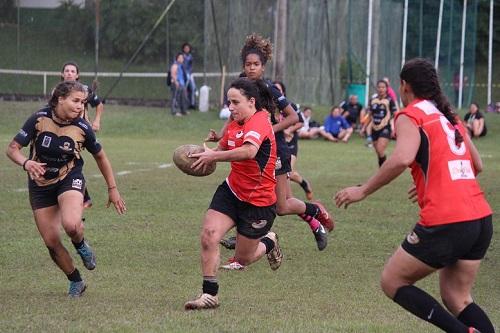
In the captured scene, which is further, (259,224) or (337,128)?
(337,128)

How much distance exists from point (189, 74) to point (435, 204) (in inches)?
998

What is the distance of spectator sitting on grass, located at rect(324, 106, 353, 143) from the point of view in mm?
28595

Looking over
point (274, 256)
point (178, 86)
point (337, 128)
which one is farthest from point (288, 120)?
point (178, 86)

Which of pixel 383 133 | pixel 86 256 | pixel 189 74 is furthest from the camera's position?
pixel 189 74

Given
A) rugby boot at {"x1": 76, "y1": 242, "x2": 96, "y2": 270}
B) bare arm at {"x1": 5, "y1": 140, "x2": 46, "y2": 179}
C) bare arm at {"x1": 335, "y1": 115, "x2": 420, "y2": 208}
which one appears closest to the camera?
bare arm at {"x1": 335, "y1": 115, "x2": 420, "y2": 208}

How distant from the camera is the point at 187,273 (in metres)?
8.78

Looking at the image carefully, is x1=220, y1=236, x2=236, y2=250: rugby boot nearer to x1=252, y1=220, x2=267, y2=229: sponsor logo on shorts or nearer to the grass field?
the grass field

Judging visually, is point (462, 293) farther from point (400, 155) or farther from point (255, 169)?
point (255, 169)

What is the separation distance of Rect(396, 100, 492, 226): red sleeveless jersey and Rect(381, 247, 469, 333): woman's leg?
238 millimetres

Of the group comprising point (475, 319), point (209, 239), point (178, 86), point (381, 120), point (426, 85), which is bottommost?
point (475, 319)

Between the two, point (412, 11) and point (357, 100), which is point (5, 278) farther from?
point (412, 11)

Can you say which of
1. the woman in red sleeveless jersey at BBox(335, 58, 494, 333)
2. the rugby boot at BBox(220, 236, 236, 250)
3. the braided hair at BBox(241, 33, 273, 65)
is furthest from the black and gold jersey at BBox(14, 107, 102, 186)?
the woman in red sleeveless jersey at BBox(335, 58, 494, 333)

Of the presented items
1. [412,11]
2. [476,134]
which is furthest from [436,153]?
[412,11]

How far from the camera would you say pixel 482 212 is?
18.6 ft
